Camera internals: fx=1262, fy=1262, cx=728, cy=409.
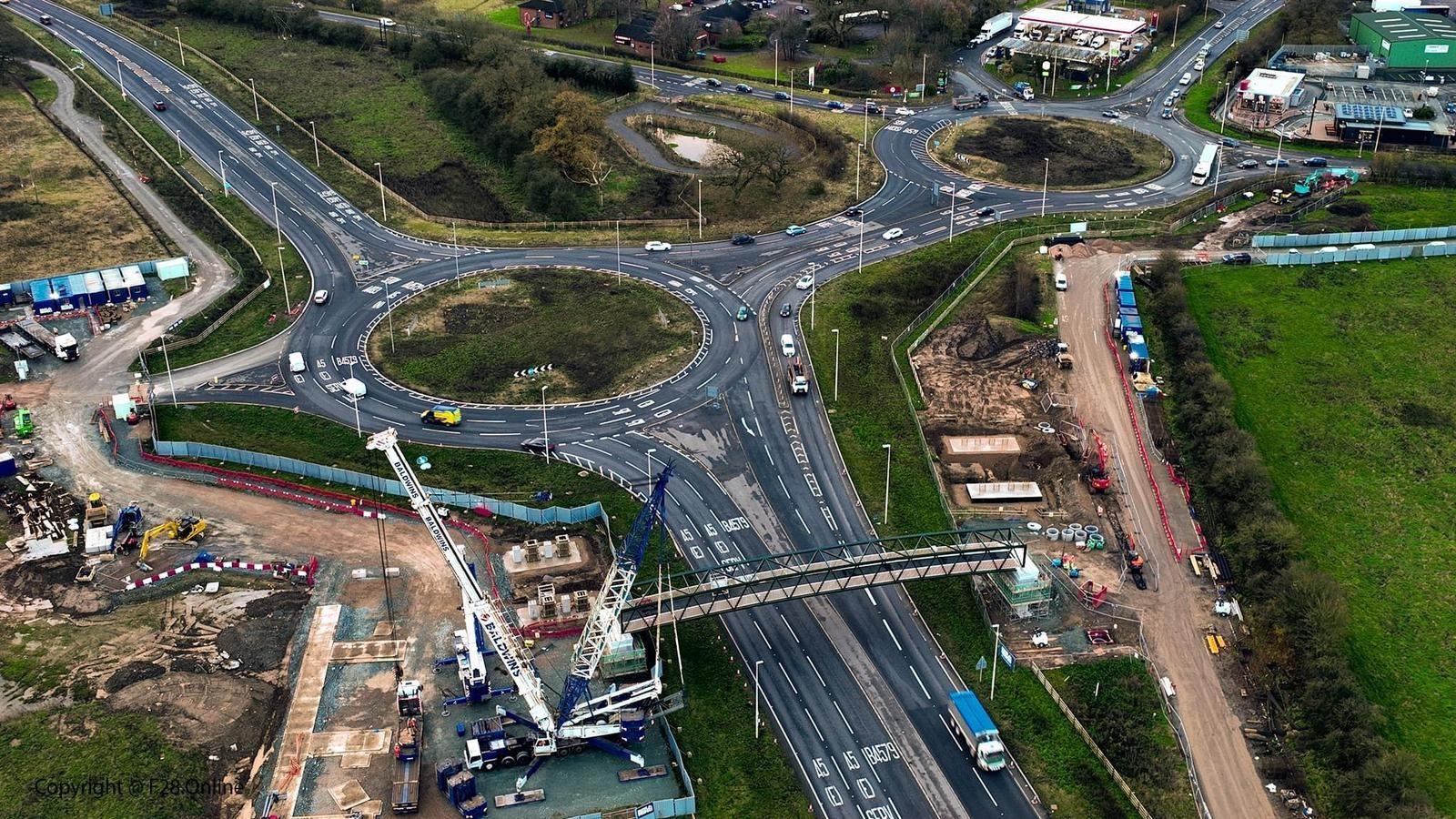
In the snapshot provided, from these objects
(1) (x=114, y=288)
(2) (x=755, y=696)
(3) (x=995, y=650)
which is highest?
(1) (x=114, y=288)

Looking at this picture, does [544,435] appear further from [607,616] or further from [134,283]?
[134,283]

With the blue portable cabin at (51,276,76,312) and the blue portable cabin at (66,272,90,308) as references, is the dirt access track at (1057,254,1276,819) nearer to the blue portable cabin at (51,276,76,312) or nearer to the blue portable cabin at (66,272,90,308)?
the blue portable cabin at (66,272,90,308)

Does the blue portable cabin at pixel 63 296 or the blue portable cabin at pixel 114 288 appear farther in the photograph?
the blue portable cabin at pixel 114 288

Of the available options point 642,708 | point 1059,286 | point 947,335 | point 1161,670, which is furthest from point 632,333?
point 1161,670

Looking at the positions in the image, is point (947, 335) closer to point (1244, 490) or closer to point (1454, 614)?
point (1244, 490)

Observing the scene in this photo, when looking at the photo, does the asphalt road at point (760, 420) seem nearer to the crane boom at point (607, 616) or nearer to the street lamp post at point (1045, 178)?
the street lamp post at point (1045, 178)

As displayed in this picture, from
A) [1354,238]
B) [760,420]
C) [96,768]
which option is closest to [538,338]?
[760,420]

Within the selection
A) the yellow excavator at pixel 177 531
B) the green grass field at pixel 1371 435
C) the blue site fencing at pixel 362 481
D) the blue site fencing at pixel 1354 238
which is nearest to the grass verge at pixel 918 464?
the green grass field at pixel 1371 435
